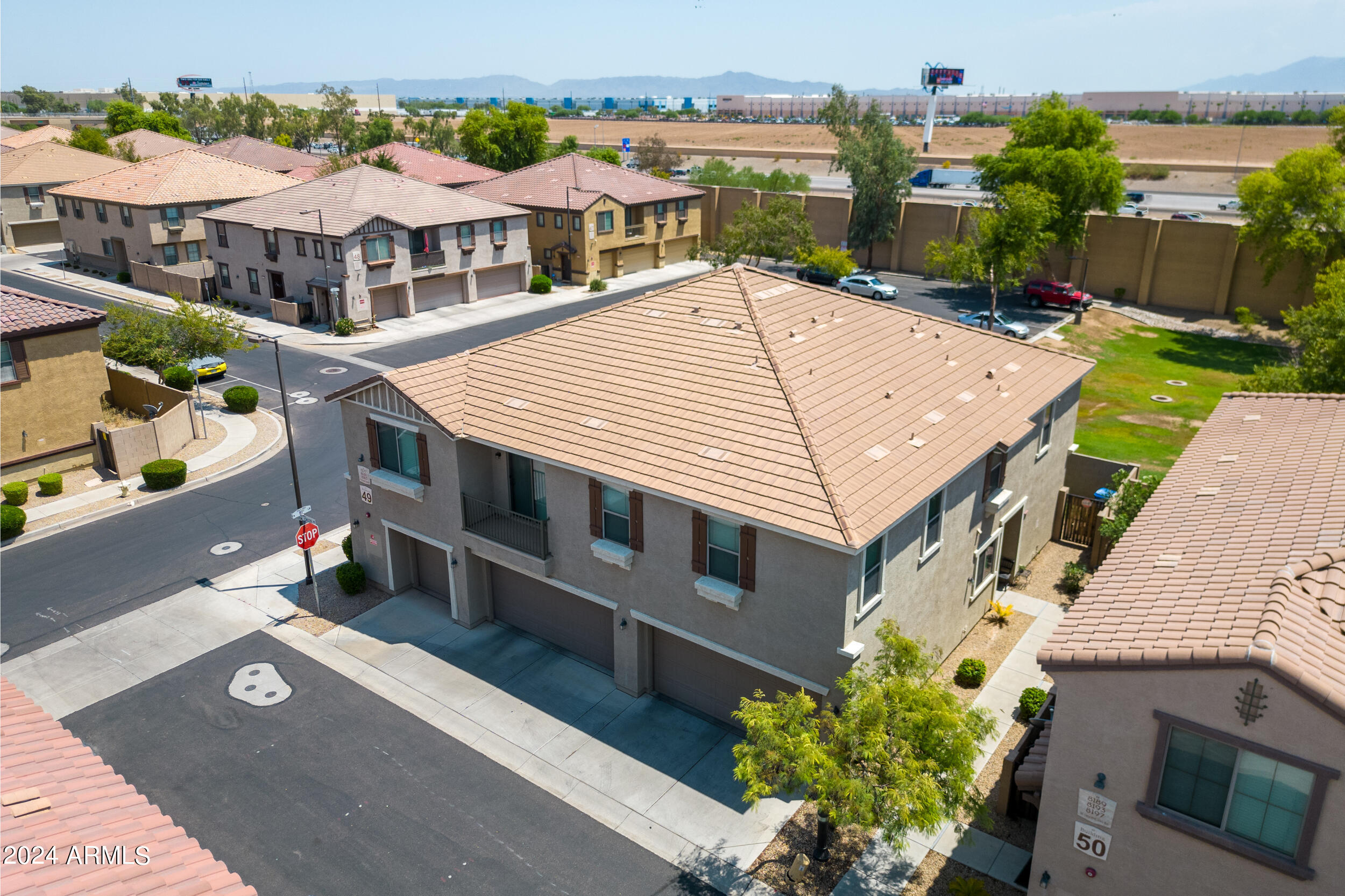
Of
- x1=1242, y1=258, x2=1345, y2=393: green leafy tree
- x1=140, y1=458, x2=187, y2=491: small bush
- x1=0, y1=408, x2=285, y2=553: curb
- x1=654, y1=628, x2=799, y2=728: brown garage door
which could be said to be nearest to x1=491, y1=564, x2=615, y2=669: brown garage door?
x1=654, y1=628, x2=799, y2=728: brown garage door

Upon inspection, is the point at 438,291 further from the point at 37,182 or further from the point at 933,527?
the point at 933,527

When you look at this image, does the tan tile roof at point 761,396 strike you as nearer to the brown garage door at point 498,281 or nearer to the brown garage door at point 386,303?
the brown garage door at point 386,303

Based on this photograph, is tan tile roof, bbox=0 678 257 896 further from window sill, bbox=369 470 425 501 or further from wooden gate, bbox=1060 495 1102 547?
wooden gate, bbox=1060 495 1102 547

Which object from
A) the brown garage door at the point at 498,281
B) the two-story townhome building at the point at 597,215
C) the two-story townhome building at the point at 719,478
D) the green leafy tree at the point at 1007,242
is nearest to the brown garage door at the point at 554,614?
the two-story townhome building at the point at 719,478

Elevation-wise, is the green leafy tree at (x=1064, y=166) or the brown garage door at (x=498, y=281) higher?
the green leafy tree at (x=1064, y=166)

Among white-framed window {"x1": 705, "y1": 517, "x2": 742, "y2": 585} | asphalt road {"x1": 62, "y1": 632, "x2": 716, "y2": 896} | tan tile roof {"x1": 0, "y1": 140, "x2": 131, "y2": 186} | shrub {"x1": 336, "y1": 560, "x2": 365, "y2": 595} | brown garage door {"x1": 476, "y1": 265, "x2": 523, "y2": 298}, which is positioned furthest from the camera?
tan tile roof {"x1": 0, "y1": 140, "x2": 131, "y2": 186}

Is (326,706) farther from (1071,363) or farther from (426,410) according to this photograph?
A: (1071,363)
